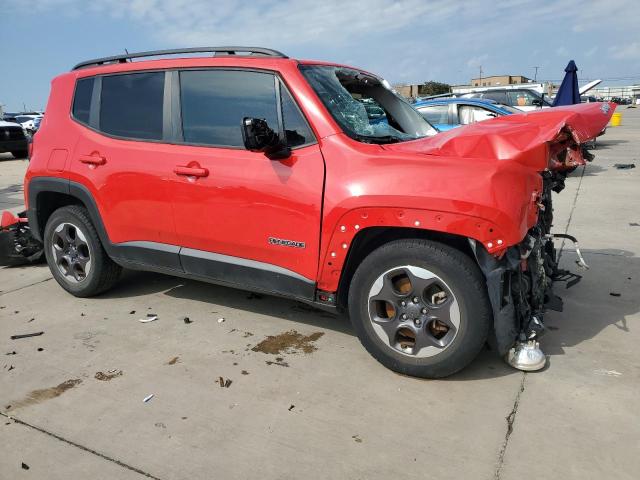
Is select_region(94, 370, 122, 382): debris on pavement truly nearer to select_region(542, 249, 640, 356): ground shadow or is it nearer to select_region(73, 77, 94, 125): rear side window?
select_region(73, 77, 94, 125): rear side window

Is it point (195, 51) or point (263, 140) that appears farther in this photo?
point (195, 51)

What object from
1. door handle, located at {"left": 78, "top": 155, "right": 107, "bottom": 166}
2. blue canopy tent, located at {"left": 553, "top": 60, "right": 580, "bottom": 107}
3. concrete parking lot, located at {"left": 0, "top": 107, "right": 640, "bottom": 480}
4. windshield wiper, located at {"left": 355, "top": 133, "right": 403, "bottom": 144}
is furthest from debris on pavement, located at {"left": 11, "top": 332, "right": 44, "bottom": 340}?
blue canopy tent, located at {"left": 553, "top": 60, "right": 580, "bottom": 107}

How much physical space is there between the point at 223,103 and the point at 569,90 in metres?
6.68

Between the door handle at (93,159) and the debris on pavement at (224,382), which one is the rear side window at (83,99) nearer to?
the door handle at (93,159)

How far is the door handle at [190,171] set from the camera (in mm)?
3541

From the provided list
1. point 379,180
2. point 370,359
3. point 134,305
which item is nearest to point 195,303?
point 134,305

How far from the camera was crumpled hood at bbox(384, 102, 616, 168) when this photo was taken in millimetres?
2879

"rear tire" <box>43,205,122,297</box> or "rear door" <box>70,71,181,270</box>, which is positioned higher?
"rear door" <box>70,71,181,270</box>

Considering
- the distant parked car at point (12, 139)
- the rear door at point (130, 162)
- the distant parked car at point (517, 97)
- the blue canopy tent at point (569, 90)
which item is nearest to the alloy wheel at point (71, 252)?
the rear door at point (130, 162)

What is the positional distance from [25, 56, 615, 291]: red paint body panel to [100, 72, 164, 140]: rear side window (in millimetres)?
86

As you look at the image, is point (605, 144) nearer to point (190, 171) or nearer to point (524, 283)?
point (524, 283)

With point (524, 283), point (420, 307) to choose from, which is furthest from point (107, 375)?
point (524, 283)

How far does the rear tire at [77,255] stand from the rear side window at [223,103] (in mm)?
1350

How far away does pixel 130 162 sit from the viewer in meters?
3.91
